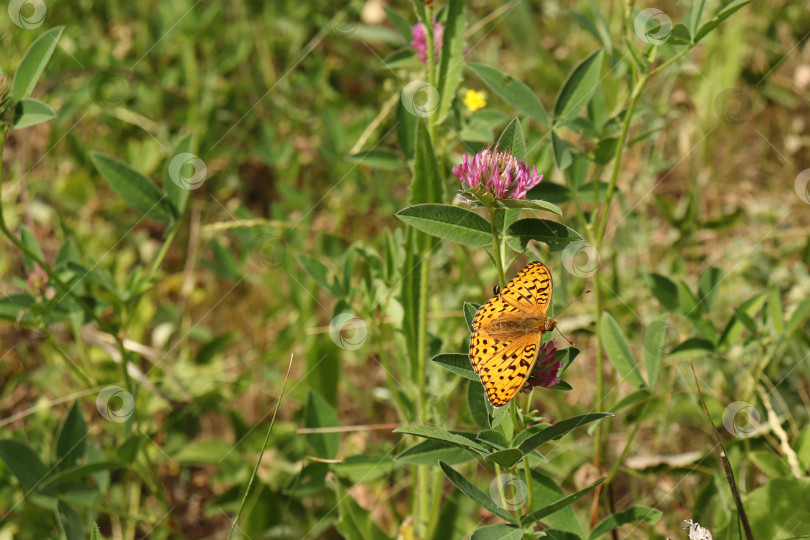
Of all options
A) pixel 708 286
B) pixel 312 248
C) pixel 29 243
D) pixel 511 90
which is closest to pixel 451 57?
pixel 511 90

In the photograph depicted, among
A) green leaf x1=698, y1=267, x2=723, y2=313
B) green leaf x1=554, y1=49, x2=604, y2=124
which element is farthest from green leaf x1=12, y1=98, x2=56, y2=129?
green leaf x1=698, y1=267, x2=723, y2=313

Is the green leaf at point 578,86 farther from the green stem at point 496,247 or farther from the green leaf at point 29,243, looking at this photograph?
the green leaf at point 29,243

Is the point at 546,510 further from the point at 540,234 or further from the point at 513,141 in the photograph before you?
the point at 513,141

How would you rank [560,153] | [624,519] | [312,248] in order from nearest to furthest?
[624,519], [560,153], [312,248]

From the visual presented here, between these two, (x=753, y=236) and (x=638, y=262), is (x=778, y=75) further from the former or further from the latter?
(x=638, y=262)

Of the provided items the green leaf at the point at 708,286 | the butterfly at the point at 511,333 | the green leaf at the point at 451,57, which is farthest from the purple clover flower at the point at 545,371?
the green leaf at the point at 708,286

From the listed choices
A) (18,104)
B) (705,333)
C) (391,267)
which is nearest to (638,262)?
(705,333)
